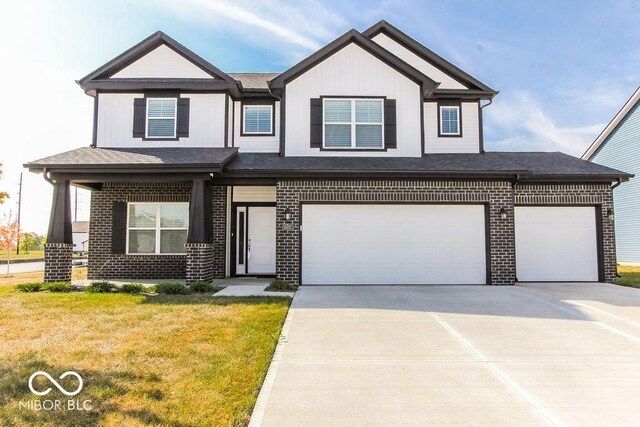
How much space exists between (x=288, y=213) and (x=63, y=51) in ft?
24.0

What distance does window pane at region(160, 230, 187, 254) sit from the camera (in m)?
12.4

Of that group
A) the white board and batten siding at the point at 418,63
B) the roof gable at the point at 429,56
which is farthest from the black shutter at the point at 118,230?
the white board and batten siding at the point at 418,63

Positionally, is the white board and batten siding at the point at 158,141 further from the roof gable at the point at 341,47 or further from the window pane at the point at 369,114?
the window pane at the point at 369,114

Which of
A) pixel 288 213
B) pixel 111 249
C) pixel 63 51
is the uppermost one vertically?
pixel 63 51

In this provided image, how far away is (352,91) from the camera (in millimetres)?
12297

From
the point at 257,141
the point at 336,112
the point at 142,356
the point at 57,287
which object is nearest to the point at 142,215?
the point at 57,287

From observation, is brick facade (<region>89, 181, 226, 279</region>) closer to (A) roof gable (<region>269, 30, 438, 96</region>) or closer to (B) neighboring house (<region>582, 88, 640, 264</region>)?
(A) roof gable (<region>269, 30, 438, 96</region>)

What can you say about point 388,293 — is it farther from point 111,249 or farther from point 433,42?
point 433,42

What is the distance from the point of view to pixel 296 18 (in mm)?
13719

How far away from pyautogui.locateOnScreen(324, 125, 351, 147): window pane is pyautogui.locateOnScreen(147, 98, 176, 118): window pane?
5.11 m

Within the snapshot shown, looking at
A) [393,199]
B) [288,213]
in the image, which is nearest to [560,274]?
[393,199]

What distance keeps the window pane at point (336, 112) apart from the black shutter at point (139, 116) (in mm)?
5940

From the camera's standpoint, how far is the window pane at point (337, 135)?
12.2 meters

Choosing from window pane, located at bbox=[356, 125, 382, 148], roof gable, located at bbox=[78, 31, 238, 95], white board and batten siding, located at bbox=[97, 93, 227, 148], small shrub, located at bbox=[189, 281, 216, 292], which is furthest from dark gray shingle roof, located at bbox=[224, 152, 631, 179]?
small shrub, located at bbox=[189, 281, 216, 292]
